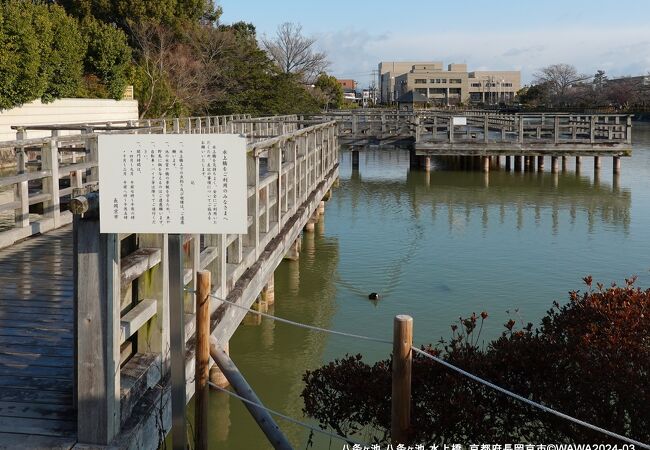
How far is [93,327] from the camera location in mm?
4027

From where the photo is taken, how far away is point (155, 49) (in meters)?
38.9

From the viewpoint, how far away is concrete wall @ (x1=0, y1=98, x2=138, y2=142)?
2253 cm

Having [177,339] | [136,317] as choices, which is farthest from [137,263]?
[177,339]

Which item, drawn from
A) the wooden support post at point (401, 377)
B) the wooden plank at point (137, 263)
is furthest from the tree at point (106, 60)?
the wooden support post at point (401, 377)

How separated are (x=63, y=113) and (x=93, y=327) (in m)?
23.9

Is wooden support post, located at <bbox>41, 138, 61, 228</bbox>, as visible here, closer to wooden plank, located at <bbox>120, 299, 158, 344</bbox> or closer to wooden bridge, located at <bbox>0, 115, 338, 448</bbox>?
wooden bridge, located at <bbox>0, 115, 338, 448</bbox>

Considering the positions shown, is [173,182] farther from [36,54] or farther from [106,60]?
[106,60]

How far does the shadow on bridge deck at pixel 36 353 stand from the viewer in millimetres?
4141

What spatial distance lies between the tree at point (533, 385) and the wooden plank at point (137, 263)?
1315 mm

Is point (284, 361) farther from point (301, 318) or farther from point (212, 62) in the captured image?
point (212, 62)

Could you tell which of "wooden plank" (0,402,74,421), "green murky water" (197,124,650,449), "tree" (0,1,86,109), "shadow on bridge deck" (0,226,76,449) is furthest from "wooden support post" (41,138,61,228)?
"tree" (0,1,86,109)

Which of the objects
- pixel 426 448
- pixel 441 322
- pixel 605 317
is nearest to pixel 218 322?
pixel 426 448

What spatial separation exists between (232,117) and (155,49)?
8514 millimetres

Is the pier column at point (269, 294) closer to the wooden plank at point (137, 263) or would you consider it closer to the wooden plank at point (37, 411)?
the wooden plank at point (137, 263)
